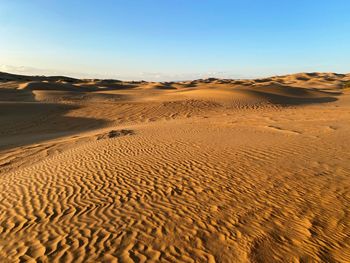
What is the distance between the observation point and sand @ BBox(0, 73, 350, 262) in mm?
5117

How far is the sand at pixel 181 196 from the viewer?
201 inches

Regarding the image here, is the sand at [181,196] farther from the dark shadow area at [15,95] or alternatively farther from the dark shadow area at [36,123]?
the dark shadow area at [15,95]

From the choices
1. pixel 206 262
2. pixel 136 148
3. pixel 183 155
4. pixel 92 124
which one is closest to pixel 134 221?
pixel 206 262

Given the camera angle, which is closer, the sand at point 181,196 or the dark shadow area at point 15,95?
the sand at point 181,196

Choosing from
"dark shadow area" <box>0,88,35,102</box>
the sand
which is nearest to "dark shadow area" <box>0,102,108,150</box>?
the sand

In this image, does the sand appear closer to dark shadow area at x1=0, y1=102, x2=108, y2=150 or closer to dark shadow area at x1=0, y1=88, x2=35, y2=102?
dark shadow area at x1=0, y1=102, x2=108, y2=150

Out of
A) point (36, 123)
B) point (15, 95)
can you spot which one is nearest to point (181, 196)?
point (36, 123)

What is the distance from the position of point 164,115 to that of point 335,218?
1624cm

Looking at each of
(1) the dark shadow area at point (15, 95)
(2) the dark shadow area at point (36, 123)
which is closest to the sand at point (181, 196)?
(2) the dark shadow area at point (36, 123)

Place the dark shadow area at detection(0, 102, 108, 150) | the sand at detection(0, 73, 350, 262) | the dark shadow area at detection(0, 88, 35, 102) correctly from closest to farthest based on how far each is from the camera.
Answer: the sand at detection(0, 73, 350, 262)
the dark shadow area at detection(0, 102, 108, 150)
the dark shadow area at detection(0, 88, 35, 102)

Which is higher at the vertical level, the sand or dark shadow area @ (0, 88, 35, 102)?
the sand

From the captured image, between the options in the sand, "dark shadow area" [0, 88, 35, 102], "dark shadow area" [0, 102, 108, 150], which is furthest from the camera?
"dark shadow area" [0, 88, 35, 102]

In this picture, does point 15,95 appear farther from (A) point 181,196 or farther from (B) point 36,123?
(A) point 181,196

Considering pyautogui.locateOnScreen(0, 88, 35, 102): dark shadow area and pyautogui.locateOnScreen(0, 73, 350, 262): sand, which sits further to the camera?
pyautogui.locateOnScreen(0, 88, 35, 102): dark shadow area
